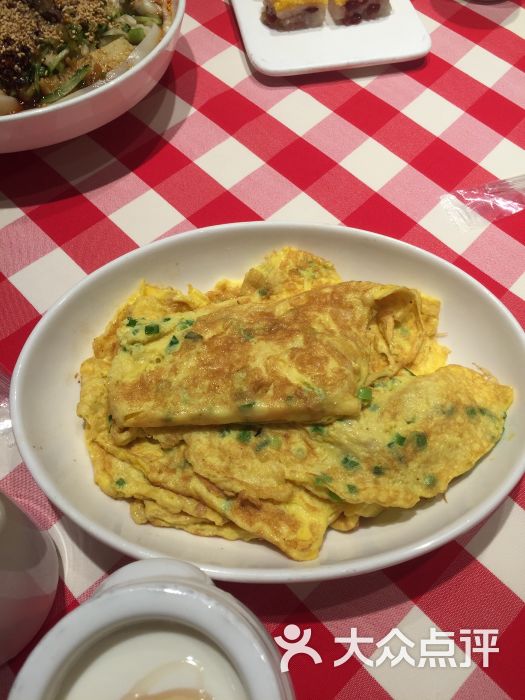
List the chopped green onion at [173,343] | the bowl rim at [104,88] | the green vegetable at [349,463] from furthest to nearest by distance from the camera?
the bowl rim at [104,88] → the chopped green onion at [173,343] → the green vegetable at [349,463]

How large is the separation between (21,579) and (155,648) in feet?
1.58

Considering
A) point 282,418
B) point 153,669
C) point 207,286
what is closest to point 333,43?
point 207,286

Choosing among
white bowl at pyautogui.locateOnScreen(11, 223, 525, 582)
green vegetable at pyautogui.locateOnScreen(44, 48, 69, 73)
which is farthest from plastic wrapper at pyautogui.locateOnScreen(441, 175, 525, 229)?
green vegetable at pyautogui.locateOnScreen(44, 48, 69, 73)

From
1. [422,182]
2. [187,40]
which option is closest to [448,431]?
[422,182]

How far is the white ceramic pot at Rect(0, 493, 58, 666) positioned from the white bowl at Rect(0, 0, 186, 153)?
5.11 ft

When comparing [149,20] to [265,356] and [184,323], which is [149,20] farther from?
[265,356]

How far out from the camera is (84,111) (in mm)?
2346

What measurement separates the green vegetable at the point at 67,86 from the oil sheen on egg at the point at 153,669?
2.23 meters

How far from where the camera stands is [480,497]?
1.60 m

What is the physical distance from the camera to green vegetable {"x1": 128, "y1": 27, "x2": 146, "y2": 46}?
2.61m

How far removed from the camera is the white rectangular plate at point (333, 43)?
2891mm

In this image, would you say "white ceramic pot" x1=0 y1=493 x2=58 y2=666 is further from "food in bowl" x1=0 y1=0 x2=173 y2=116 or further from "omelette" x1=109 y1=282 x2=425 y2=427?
"food in bowl" x1=0 y1=0 x2=173 y2=116

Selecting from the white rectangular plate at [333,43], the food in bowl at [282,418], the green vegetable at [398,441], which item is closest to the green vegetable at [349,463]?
the food in bowl at [282,418]

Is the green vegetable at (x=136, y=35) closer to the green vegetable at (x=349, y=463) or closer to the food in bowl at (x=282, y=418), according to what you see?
the food in bowl at (x=282, y=418)
